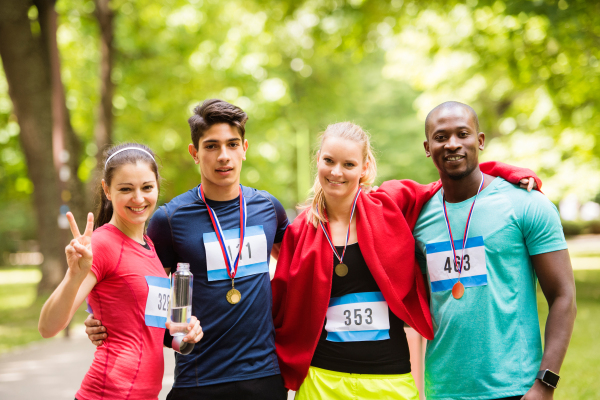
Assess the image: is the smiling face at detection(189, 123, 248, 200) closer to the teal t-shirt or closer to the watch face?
the teal t-shirt

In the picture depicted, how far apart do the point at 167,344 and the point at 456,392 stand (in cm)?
159

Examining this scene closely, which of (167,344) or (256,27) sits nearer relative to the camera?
(167,344)

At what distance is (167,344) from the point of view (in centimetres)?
313

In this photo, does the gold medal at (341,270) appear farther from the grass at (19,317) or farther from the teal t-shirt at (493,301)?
the grass at (19,317)

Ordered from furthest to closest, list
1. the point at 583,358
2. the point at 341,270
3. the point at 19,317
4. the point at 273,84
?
the point at 273,84 → the point at 19,317 → the point at 583,358 → the point at 341,270

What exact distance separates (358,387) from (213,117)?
66.6 inches

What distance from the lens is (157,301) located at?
9.39 ft

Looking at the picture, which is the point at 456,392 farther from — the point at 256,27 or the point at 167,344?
the point at 256,27

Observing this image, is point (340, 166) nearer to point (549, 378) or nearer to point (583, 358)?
point (549, 378)

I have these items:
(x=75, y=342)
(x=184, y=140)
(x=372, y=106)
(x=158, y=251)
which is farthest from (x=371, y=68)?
(x=158, y=251)

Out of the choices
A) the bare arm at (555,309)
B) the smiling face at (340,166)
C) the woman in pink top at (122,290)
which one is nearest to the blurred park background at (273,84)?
the smiling face at (340,166)

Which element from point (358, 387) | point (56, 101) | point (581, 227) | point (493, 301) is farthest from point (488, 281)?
point (581, 227)

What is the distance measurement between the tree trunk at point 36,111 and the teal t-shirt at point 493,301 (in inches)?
406

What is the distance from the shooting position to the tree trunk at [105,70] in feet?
47.4
